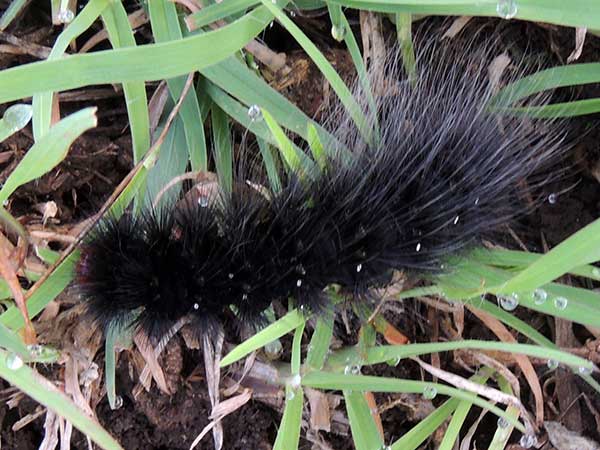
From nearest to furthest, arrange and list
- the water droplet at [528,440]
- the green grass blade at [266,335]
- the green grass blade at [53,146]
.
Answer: the green grass blade at [53,146]
the green grass blade at [266,335]
the water droplet at [528,440]

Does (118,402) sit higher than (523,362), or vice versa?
(523,362)

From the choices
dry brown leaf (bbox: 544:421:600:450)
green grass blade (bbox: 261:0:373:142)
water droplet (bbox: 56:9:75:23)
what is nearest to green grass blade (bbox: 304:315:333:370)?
green grass blade (bbox: 261:0:373:142)

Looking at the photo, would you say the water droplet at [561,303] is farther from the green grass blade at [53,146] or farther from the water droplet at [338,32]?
the green grass blade at [53,146]

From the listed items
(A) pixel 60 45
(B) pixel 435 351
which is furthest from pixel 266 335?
(A) pixel 60 45

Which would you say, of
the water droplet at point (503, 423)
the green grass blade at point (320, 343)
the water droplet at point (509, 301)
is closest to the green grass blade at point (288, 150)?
the green grass blade at point (320, 343)

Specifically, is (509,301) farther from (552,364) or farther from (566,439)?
(566,439)

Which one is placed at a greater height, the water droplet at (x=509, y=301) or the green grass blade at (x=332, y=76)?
the green grass blade at (x=332, y=76)

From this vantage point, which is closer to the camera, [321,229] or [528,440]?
[321,229]
